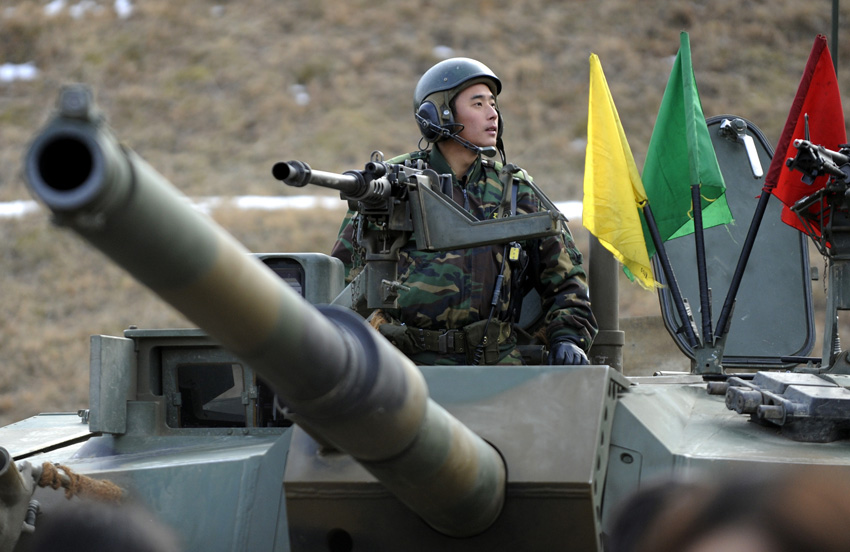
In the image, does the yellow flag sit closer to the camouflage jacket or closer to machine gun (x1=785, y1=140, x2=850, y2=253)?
the camouflage jacket

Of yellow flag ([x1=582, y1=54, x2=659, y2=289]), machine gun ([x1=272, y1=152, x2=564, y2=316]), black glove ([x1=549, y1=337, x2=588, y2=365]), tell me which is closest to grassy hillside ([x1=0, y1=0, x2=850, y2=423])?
yellow flag ([x1=582, y1=54, x2=659, y2=289])

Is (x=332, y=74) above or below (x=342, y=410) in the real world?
above

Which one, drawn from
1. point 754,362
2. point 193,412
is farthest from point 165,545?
point 754,362

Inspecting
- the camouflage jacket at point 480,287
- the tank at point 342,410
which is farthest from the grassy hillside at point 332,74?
the tank at point 342,410

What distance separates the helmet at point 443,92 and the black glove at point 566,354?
54.2 inches

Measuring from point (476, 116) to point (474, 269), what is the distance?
928mm

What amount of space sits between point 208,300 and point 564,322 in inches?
130

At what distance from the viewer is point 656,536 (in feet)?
12.3

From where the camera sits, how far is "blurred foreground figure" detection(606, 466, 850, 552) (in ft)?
12.1

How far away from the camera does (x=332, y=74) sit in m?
27.5

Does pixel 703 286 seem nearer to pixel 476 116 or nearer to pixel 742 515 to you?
pixel 476 116

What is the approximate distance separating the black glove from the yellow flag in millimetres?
1254

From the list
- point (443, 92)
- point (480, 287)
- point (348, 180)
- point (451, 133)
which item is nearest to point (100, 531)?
point (348, 180)

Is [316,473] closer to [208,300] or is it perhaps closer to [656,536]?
[656,536]
